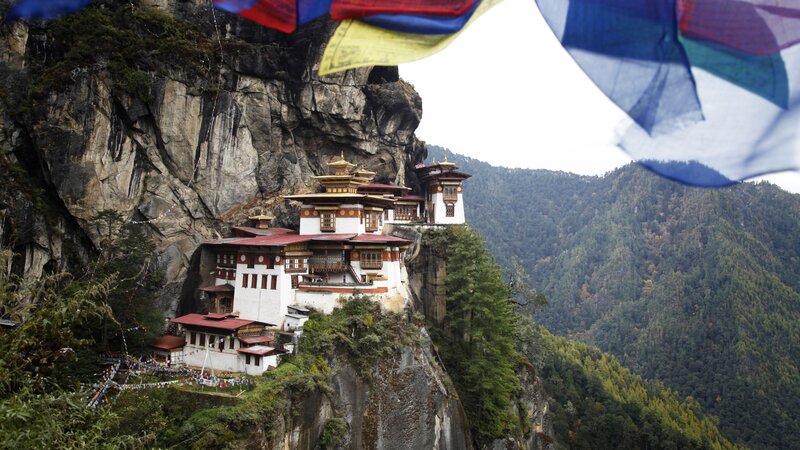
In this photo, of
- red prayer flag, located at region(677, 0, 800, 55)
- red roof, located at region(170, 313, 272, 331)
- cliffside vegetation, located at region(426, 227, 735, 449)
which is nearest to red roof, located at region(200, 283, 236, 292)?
red roof, located at region(170, 313, 272, 331)

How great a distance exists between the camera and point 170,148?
26828 mm

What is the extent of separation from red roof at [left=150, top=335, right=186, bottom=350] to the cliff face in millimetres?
2834

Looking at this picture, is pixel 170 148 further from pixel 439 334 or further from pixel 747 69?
pixel 747 69

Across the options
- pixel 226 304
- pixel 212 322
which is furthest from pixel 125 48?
pixel 212 322

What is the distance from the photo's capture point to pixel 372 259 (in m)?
26.2

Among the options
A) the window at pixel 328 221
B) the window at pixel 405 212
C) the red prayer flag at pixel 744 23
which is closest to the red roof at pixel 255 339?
the window at pixel 328 221

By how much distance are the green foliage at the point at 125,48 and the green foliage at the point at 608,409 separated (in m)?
28.4

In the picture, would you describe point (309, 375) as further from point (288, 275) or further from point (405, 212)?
point (405, 212)

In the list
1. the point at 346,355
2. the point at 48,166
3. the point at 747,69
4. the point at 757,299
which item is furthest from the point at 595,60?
the point at 757,299

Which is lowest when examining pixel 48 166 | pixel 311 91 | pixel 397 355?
pixel 397 355

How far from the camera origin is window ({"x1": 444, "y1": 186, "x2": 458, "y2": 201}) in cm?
3684

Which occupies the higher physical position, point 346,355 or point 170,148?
point 170,148

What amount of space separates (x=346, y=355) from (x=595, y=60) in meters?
20.0

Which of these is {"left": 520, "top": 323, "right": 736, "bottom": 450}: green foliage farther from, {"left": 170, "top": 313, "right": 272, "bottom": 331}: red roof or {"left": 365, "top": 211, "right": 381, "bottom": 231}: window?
{"left": 170, "top": 313, "right": 272, "bottom": 331}: red roof
